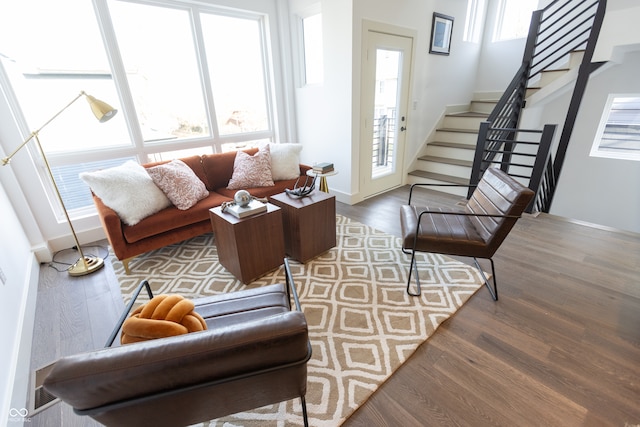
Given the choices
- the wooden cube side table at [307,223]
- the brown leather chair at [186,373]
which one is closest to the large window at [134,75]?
the wooden cube side table at [307,223]

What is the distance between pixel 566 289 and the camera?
204cm

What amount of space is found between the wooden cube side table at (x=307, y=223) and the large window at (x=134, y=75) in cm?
185


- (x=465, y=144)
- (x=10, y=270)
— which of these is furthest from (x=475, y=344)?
(x=465, y=144)

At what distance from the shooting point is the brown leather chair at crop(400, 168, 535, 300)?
1.77m

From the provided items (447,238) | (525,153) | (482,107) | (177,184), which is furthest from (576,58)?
(177,184)

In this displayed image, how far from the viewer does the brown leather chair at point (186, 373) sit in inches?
26.2

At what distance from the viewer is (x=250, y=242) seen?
2.10 m

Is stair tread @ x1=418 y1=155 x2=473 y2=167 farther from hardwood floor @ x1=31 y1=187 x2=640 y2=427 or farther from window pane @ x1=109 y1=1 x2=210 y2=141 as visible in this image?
window pane @ x1=109 y1=1 x2=210 y2=141

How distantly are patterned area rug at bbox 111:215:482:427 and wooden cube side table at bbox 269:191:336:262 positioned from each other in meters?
0.13

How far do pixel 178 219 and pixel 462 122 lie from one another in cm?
452

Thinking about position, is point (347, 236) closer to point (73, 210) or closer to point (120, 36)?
point (73, 210)

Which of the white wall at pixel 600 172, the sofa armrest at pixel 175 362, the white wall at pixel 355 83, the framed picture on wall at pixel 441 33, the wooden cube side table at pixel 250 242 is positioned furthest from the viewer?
the framed picture on wall at pixel 441 33

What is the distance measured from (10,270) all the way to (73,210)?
1178mm

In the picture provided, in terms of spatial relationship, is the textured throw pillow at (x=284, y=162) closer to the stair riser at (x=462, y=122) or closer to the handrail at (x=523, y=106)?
the handrail at (x=523, y=106)
